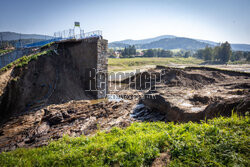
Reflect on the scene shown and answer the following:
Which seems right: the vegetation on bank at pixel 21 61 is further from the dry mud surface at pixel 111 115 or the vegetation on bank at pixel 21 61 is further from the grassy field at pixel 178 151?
the grassy field at pixel 178 151

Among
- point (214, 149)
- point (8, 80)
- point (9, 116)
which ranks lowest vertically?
point (9, 116)

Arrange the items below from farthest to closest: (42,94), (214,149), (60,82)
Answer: (60,82) < (42,94) < (214,149)

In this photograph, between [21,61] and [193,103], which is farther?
[21,61]

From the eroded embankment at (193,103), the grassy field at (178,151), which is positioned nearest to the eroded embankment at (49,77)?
the eroded embankment at (193,103)

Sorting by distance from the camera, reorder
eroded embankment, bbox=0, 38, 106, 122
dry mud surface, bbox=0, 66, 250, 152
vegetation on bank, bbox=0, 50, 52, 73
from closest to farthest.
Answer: dry mud surface, bbox=0, 66, 250, 152, eroded embankment, bbox=0, 38, 106, 122, vegetation on bank, bbox=0, 50, 52, 73

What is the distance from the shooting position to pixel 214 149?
3334mm

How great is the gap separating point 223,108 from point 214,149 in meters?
4.06

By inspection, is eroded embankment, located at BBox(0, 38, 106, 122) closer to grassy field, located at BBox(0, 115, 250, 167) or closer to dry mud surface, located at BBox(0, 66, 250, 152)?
dry mud surface, located at BBox(0, 66, 250, 152)

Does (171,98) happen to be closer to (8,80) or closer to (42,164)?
(42,164)

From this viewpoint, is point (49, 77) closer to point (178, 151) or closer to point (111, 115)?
point (111, 115)

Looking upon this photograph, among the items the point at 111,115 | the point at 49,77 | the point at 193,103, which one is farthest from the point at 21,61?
the point at 193,103

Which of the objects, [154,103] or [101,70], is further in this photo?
[101,70]

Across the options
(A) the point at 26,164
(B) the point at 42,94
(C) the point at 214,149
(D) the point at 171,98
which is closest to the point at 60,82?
(B) the point at 42,94

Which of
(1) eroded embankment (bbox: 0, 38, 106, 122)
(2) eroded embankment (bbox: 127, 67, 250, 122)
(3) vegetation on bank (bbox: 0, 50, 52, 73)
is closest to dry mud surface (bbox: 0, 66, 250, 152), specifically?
(2) eroded embankment (bbox: 127, 67, 250, 122)
